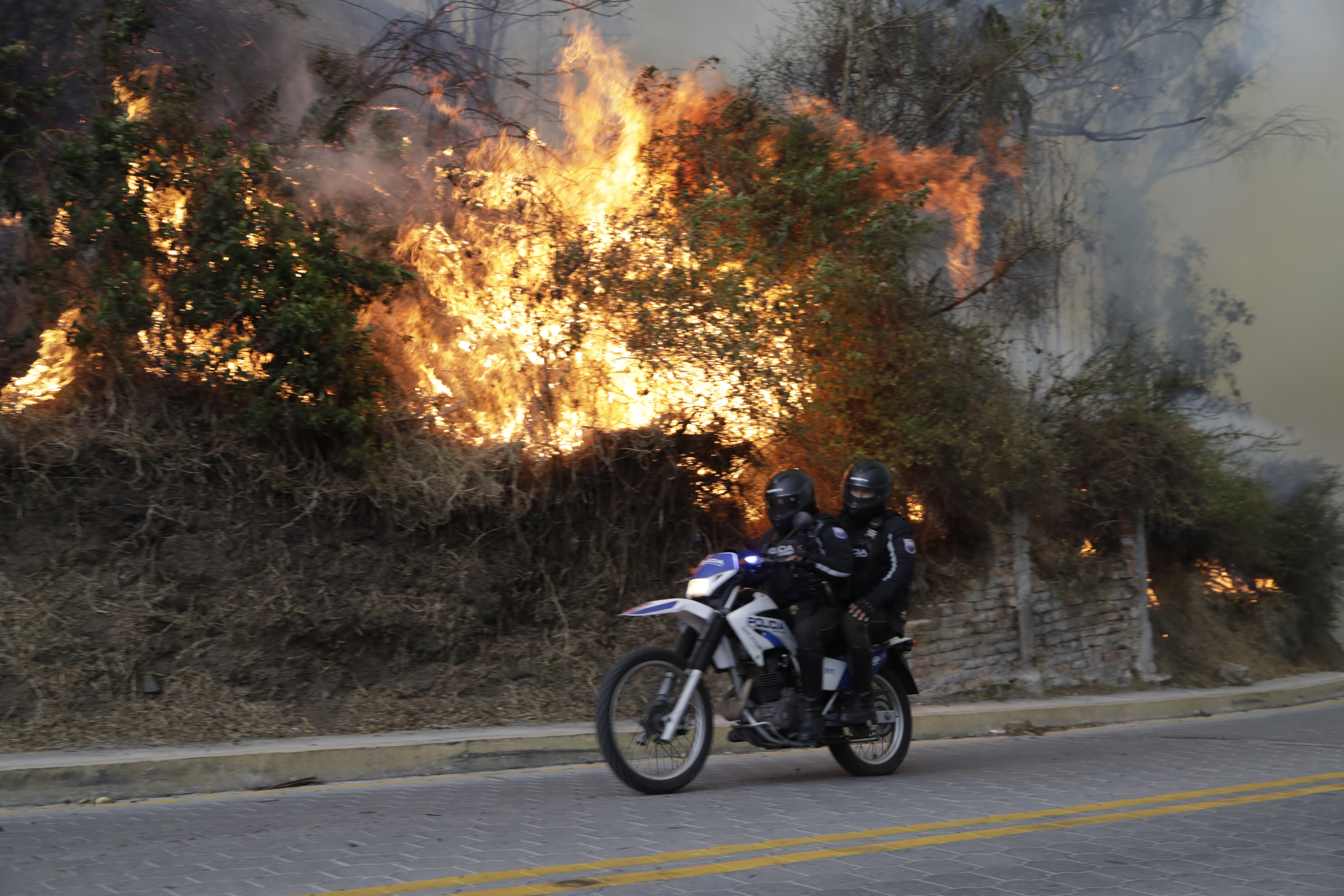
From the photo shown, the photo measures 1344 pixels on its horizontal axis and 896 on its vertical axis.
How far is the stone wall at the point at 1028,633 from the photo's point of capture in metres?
12.7

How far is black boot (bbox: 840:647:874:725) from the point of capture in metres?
7.18

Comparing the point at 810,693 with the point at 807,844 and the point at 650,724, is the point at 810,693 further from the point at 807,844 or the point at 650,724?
the point at 807,844

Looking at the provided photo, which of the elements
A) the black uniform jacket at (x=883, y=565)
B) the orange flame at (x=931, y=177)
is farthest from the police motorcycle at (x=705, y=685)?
the orange flame at (x=931, y=177)

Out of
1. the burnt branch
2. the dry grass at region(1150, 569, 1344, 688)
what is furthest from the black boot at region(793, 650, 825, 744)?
the burnt branch

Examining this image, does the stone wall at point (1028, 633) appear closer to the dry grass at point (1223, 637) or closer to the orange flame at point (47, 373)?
the dry grass at point (1223, 637)

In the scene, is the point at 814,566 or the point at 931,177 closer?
the point at 814,566

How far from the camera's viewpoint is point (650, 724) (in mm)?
6578

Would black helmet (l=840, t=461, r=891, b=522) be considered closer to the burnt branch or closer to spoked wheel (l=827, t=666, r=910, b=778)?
spoked wheel (l=827, t=666, r=910, b=778)

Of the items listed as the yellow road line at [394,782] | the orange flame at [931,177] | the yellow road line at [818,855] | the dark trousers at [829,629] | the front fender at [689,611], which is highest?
the orange flame at [931,177]

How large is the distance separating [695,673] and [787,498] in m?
1.26

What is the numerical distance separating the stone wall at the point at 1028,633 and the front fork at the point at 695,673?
6130 millimetres

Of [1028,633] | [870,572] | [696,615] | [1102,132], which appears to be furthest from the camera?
[1102,132]

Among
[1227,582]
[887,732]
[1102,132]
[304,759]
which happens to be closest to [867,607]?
[887,732]

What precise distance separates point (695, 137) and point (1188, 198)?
12.6 meters
